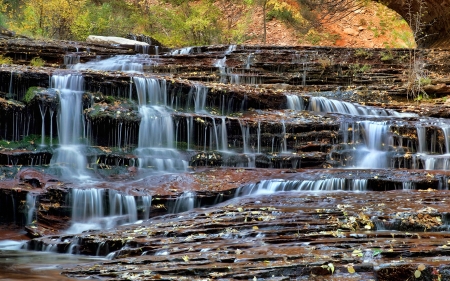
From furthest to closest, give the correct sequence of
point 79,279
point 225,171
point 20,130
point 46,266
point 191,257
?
point 20,130 < point 225,171 < point 46,266 < point 191,257 < point 79,279

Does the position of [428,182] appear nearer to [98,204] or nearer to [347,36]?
[98,204]

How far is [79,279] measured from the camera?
15.5 ft

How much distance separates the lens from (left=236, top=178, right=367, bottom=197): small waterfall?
8852 mm

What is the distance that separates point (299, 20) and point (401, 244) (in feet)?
82.0

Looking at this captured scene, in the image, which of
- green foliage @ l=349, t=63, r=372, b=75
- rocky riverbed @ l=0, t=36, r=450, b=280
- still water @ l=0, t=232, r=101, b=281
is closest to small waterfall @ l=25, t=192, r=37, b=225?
rocky riverbed @ l=0, t=36, r=450, b=280

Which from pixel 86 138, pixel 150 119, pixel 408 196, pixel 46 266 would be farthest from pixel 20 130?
pixel 408 196

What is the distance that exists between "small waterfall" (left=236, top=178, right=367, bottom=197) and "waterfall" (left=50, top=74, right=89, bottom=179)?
368 centimetres

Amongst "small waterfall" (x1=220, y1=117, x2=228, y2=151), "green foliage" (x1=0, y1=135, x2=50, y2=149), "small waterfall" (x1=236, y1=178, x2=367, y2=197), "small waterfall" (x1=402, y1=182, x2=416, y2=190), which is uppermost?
"small waterfall" (x1=220, y1=117, x2=228, y2=151)

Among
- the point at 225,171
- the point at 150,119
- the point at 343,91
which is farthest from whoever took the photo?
the point at 343,91

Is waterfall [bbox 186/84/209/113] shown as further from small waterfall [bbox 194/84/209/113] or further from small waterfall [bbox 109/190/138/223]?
small waterfall [bbox 109/190/138/223]

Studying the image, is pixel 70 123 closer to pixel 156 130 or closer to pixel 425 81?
pixel 156 130

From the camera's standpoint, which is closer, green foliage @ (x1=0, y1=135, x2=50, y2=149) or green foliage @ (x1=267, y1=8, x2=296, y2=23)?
green foliage @ (x1=0, y1=135, x2=50, y2=149)

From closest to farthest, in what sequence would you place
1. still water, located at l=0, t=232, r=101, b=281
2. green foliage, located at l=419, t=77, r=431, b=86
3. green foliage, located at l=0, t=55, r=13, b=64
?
1. still water, located at l=0, t=232, r=101, b=281
2. green foliage, located at l=0, t=55, r=13, b=64
3. green foliage, located at l=419, t=77, r=431, b=86

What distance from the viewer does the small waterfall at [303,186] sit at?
885cm
